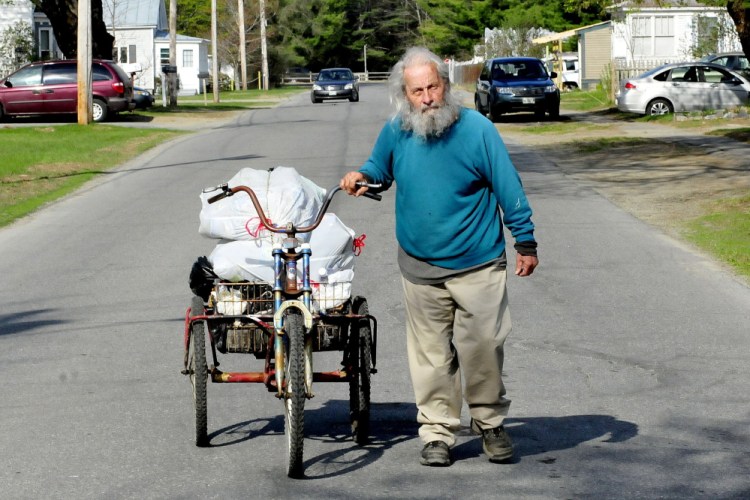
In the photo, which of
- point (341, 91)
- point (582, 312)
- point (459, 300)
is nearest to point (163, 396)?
point (459, 300)

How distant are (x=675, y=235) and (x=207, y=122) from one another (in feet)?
79.2

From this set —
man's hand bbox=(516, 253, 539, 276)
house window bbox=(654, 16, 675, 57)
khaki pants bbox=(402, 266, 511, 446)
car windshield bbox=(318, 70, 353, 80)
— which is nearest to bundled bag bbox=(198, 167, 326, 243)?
khaki pants bbox=(402, 266, 511, 446)

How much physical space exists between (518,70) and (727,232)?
22.0 m

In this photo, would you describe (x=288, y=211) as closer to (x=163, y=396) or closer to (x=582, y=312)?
(x=163, y=396)

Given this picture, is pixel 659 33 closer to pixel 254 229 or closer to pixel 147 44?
pixel 147 44

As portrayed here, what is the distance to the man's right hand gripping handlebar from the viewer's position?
582 cm

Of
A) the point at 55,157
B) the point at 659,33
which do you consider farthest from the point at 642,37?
the point at 55,157

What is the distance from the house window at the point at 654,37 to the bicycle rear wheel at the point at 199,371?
161 ft

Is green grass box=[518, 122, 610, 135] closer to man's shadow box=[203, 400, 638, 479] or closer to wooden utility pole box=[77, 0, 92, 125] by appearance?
wooden utility pole box=[77, 0, 92, 125]

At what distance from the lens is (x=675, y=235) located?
14.3m

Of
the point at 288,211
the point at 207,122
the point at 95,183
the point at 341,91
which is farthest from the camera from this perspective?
the point at 341,91

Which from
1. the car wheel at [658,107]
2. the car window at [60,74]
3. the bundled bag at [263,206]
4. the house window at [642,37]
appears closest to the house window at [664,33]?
the house window at [642,37]

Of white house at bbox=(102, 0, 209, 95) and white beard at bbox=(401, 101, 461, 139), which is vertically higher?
white house at bbox=(102, 0, 209, 95)

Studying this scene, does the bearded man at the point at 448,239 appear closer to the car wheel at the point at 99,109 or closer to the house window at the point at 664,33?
the car wheel at the point at 99,109
